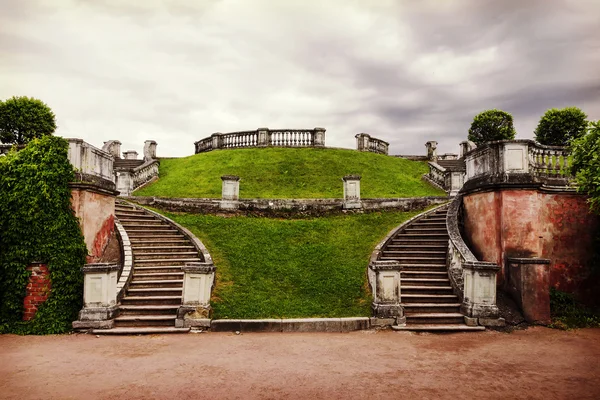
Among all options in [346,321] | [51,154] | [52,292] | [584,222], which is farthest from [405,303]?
[51,154]

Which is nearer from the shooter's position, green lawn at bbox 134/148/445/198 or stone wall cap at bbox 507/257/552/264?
stone wall cap at bbox 507/257/552/264

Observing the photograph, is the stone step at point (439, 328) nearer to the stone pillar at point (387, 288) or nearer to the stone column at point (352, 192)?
the stone pillar at point (387, 288)

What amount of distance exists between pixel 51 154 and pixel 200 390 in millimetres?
8124

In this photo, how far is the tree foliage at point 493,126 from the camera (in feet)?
131

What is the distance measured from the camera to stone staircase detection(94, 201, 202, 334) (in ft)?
30.4

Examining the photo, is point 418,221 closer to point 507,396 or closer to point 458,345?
point 458,345

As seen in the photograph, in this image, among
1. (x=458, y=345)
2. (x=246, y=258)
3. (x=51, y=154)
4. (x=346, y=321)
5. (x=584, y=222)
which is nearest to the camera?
(x=458, y=345)

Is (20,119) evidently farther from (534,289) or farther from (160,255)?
(534,289)

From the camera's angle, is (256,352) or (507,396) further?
(256,352)

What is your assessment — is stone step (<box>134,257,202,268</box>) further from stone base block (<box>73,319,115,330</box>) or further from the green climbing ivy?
stone base block (<box>73,319,115,330</box>)

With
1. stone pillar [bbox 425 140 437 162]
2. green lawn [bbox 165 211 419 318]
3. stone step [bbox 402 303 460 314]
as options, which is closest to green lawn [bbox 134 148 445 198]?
stone pillar [bbox 425 140 437 162]

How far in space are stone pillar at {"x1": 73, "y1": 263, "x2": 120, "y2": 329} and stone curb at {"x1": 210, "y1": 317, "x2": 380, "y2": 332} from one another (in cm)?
273

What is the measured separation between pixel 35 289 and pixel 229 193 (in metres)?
8.63

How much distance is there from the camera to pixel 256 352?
731cm
